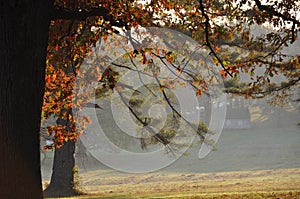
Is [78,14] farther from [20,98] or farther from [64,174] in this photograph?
[64,174]

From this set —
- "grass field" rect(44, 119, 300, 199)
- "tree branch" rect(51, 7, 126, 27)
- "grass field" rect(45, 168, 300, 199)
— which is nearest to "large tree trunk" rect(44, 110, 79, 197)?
"grass field" rect(45, 168, 300, 199)

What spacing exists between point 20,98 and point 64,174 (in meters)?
15.3

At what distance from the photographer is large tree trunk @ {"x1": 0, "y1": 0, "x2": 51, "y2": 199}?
18.1ft

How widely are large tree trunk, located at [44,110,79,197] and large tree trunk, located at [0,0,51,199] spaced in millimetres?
14304

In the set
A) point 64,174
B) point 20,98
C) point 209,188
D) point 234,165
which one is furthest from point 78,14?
point 234,165

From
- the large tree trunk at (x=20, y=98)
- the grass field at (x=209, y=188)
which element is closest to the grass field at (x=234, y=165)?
the grass field at (x=209, y=188)

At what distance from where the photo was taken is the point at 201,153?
201 ft

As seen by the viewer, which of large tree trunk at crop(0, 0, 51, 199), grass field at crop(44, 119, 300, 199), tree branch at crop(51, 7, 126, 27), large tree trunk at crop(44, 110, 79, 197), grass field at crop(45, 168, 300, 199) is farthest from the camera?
grass field at crop(44, 119, 300, 199)

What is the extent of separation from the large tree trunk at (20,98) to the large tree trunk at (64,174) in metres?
14.3

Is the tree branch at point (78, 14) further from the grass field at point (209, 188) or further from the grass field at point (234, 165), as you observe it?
the grass field at point (234, 165)

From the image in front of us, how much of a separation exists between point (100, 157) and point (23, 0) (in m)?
56.0

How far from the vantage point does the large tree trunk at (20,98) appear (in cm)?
551

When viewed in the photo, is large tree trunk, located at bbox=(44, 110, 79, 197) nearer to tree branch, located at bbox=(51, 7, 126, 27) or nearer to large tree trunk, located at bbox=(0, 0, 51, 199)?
tree branch, located at bbox=(51, 7, 126, 27)

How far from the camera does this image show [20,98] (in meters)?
5.65
